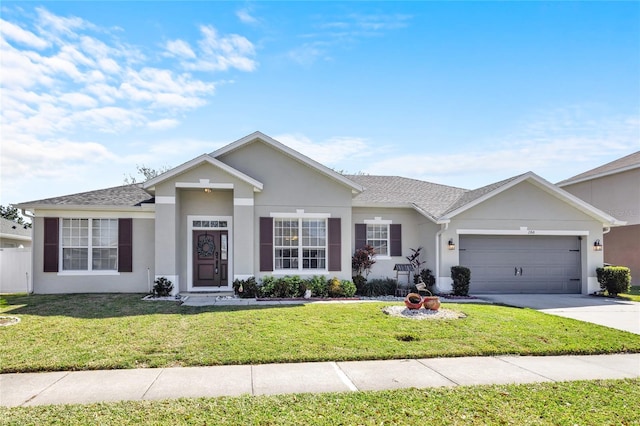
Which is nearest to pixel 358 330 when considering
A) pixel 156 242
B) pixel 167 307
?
pixel 167 307

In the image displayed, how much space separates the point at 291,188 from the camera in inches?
567

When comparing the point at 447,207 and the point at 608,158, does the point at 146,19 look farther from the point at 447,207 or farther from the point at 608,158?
the point at 608,158

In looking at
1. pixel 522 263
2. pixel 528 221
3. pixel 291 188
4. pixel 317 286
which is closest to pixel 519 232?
pixel 528 221

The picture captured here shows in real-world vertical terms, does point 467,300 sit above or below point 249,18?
below

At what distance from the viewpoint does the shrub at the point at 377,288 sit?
48.2ft

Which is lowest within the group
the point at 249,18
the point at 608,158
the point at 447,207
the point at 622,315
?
the point at 622,315

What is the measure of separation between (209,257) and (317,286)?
12.8 feet

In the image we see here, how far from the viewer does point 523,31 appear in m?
12.0

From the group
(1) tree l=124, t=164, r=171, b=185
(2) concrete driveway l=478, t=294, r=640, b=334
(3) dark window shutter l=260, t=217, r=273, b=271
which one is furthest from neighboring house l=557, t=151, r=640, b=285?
(1) tree l=124, t=164, r=171, b=185

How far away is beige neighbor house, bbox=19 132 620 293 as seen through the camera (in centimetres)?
1358

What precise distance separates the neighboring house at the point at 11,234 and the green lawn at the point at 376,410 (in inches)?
847

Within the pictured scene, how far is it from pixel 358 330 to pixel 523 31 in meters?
9.73

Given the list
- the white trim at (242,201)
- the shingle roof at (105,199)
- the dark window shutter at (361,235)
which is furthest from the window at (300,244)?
the shingle roof at (105,199)

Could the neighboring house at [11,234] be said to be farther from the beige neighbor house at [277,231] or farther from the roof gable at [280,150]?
the roof gable at [280,150]
